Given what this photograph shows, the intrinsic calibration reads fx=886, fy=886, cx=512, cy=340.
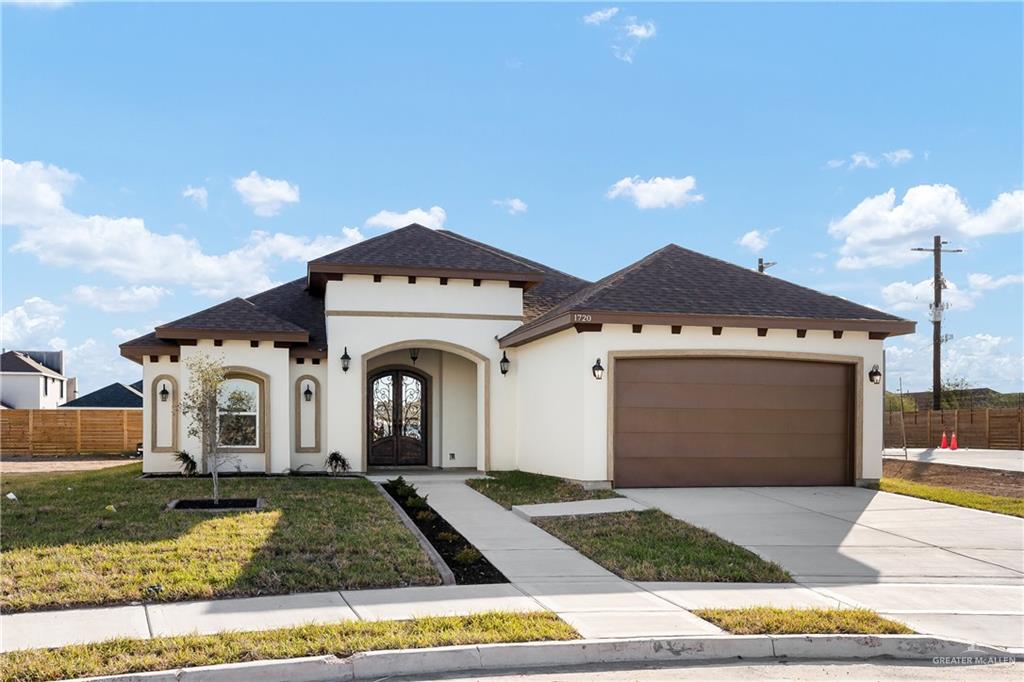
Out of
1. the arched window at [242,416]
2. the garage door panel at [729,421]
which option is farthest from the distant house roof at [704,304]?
the arched window at [242,416]

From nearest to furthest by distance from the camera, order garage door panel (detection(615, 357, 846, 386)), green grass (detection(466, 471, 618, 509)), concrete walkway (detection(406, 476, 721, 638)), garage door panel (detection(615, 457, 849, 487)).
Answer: concrete walkway (detection(406, 476, 721, 638)), green grass (detection(466, 471, 618, 509)), garage door panel (detection(615, 457, 849, 487)), garage door panel (detection(615, 357, 846, 386))

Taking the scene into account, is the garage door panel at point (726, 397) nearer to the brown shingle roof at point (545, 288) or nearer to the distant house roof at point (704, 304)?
the distant house roof at point (704, 304)

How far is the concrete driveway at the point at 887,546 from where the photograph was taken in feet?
25.6

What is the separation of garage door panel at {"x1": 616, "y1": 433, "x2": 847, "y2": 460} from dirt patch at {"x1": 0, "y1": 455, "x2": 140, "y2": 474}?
1420 centimetres

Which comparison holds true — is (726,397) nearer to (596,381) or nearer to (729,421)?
(729,421)

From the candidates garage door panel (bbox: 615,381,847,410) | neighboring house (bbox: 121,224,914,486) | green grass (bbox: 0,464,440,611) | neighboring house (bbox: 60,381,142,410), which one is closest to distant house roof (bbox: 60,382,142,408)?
neighboring house (bbox: 60,381,142,410)

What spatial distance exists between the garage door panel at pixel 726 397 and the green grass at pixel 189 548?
4528 mm

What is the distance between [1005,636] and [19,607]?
316 inches

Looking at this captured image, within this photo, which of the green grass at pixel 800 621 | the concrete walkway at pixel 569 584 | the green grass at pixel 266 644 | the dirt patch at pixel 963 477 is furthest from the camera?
the dirt patch at pixel 963 477

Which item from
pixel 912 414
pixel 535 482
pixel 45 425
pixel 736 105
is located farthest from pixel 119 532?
pixel 912 414

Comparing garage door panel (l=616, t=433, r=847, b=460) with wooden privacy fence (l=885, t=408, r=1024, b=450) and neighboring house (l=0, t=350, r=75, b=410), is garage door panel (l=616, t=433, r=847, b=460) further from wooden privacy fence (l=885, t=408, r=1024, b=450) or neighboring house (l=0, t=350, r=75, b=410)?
neighboring house (l=0, t=350, r=75, b=410)

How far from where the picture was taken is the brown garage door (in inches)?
583

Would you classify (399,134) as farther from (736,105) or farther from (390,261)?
(736,105)

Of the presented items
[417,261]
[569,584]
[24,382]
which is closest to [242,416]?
[417,261]
